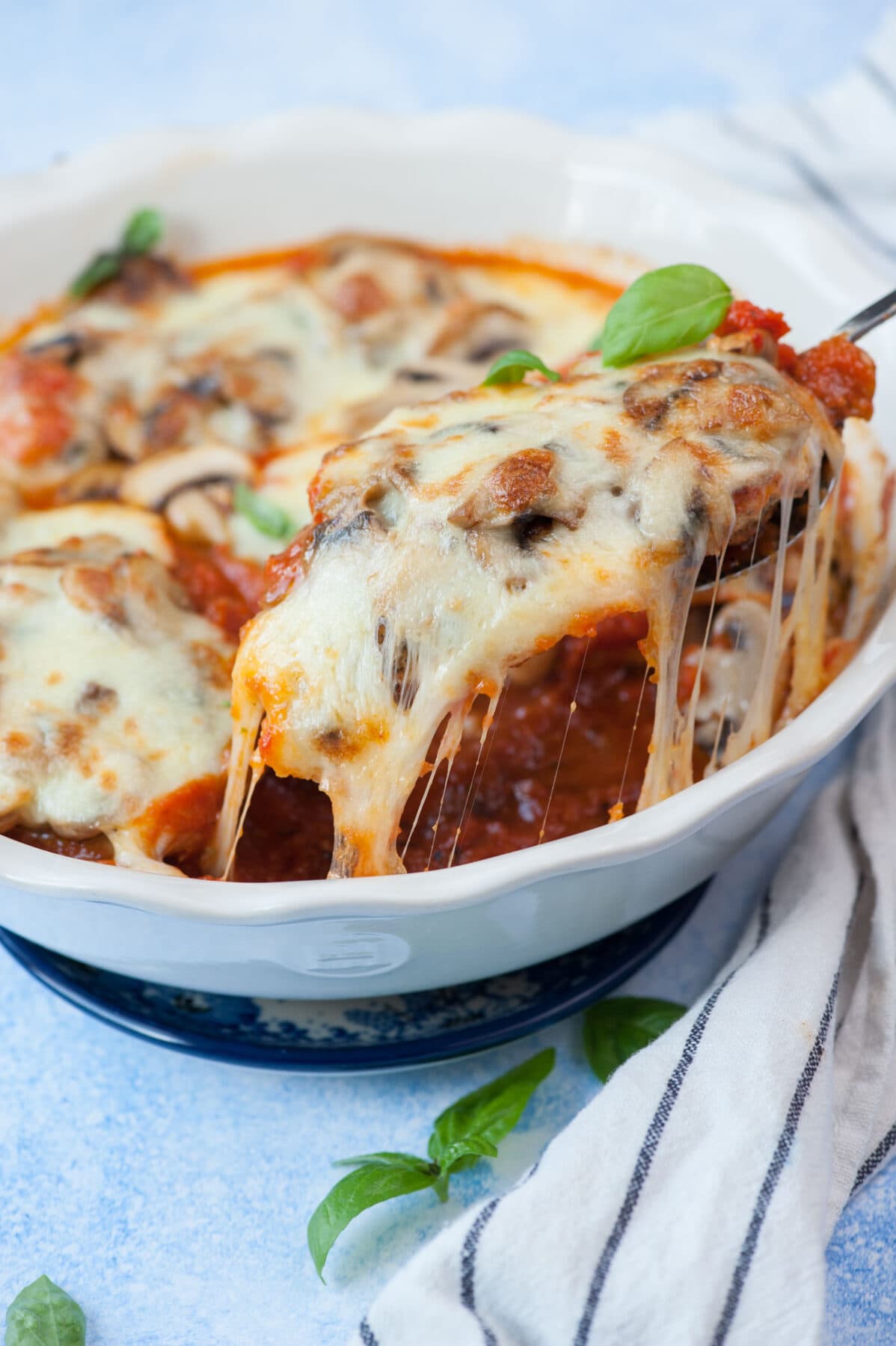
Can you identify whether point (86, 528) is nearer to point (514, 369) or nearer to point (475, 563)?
point (514, 369)

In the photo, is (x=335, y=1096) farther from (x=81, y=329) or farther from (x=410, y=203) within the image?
(x=410, y=203)

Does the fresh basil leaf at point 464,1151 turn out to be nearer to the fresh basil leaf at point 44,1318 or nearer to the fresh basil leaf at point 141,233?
the fresh basil leaf at point 44,1318

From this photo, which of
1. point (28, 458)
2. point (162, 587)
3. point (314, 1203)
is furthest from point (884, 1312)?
point (28, 458)

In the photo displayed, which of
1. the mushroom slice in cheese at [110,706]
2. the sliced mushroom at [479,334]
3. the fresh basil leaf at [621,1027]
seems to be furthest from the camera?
the sliced mushroom at [479,334]

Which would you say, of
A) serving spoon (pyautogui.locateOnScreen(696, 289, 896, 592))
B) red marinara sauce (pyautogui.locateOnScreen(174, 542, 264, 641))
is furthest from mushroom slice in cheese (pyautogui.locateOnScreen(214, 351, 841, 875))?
red marinara sauce (pyautogui.locateOnScreen(174, 542, 264, 641))

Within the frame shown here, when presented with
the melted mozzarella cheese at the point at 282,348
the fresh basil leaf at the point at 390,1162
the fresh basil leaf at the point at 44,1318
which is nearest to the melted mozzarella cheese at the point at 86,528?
the melted mozzarella cheese at the point at 282,348
